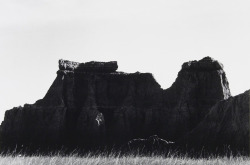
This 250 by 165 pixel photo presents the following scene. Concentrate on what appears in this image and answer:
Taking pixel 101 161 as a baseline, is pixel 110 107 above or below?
above

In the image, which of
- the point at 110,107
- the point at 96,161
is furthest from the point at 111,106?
the point at 96,161

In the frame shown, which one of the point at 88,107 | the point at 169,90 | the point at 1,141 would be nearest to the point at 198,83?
the point at 169,90

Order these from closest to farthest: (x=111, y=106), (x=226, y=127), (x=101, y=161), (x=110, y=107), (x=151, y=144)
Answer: (x=101, y=161) → (x=226, y=127) → (x=151, y=144) → (x=110, y=107) → (x=111, y=106)

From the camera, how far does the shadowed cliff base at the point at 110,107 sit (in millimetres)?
46625

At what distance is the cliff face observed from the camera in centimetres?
4681

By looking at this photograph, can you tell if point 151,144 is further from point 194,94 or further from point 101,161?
point 101,161

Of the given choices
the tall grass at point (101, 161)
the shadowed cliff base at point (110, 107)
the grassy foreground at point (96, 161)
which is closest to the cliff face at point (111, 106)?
the shadowed cliff base at point (110, 107)

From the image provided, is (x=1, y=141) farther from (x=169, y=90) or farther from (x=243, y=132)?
(x=243, y=132)

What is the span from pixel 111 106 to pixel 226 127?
985 inches

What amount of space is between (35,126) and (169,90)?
1540 cm

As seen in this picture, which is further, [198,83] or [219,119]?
[198,83]

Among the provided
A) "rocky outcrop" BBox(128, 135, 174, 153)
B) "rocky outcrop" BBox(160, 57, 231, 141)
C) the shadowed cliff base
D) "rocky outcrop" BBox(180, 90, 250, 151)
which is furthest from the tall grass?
"rocky outcrop" BBox(160, 57, 231, 141)

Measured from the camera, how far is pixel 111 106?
177 feet

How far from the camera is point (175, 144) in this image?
114ft
